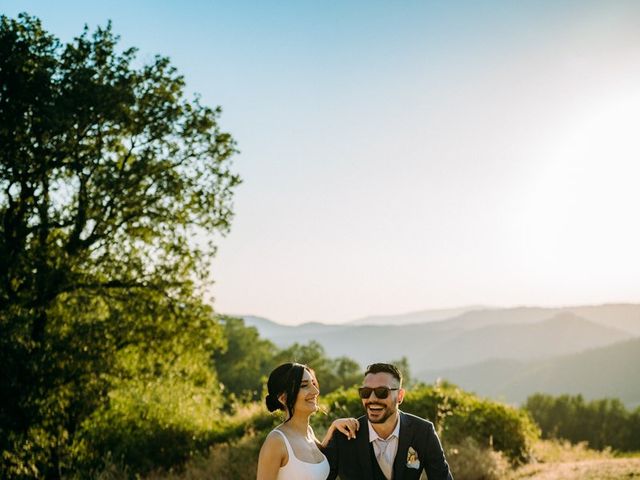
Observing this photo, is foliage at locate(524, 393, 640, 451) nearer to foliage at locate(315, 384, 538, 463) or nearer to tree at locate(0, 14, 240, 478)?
foliage at locate(315, 384, 538, 463)

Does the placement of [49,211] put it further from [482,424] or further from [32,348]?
[482,424]

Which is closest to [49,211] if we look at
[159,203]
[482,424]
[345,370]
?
[159,203]

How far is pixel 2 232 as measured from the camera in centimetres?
1409

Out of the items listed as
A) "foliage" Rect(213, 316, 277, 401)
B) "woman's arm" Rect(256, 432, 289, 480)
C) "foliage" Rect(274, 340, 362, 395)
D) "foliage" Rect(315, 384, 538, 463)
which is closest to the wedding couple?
"woman's arm" Rect(256, 432, 289, 480)

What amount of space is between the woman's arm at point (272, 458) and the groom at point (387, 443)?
0.66 m

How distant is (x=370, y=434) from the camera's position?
→ 5.84 meters

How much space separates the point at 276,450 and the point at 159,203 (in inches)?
439

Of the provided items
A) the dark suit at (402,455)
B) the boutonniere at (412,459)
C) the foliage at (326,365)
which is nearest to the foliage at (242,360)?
the foliage at (326,365)

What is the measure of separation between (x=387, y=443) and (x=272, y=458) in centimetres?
112

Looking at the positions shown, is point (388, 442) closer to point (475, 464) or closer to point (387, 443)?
point (387, 443)

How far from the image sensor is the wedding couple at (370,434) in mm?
5730

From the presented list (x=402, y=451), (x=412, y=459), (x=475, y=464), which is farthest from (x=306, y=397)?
(x=475, y=464)

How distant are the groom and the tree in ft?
31.1

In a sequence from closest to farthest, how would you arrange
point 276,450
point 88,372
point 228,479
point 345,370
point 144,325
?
point 276,450, point 228,479, point 88,372, point 144,325, point 345,370
